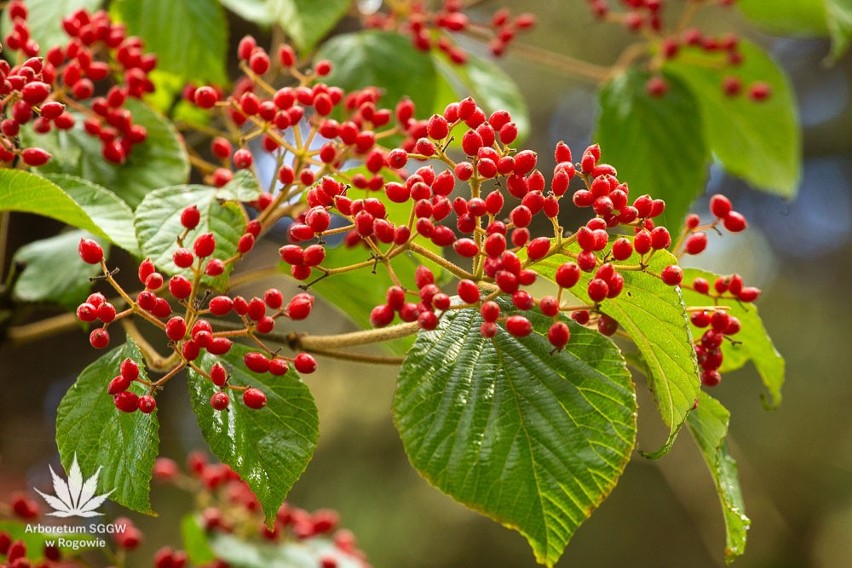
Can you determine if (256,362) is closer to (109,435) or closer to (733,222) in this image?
→ (109,435)

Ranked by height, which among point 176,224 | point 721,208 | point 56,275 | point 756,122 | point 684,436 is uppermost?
point 176,224

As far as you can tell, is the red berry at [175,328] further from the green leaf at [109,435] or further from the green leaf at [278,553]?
the green leaf at [278,553]

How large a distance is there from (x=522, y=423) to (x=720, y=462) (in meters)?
0.30

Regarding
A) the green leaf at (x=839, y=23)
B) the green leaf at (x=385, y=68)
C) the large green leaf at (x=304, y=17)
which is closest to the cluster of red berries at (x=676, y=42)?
the green leaf at (x=839, y=23)

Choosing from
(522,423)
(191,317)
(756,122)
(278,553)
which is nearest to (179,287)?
(191,317)

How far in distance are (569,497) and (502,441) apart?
85mm

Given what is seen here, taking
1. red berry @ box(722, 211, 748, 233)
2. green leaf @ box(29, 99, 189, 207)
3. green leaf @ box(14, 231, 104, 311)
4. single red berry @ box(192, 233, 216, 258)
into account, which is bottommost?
green leaf @ box(14, 231, 104, 311)

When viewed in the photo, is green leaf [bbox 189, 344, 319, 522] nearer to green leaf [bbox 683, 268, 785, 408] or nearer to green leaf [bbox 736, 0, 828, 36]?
green leaf [bbox 683, 268, 785, 408]

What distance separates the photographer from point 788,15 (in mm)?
2027

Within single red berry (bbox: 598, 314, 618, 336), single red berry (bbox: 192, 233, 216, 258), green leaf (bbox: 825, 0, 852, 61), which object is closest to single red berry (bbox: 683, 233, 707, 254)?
single red berry (bbox: 598, 314, 618, 336)

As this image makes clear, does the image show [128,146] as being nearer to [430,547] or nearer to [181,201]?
[181,201]

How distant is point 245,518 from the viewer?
5.43ft

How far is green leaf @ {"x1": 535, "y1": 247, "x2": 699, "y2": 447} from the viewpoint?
804 millimetres

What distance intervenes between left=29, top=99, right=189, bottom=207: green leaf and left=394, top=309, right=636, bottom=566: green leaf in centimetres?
55
